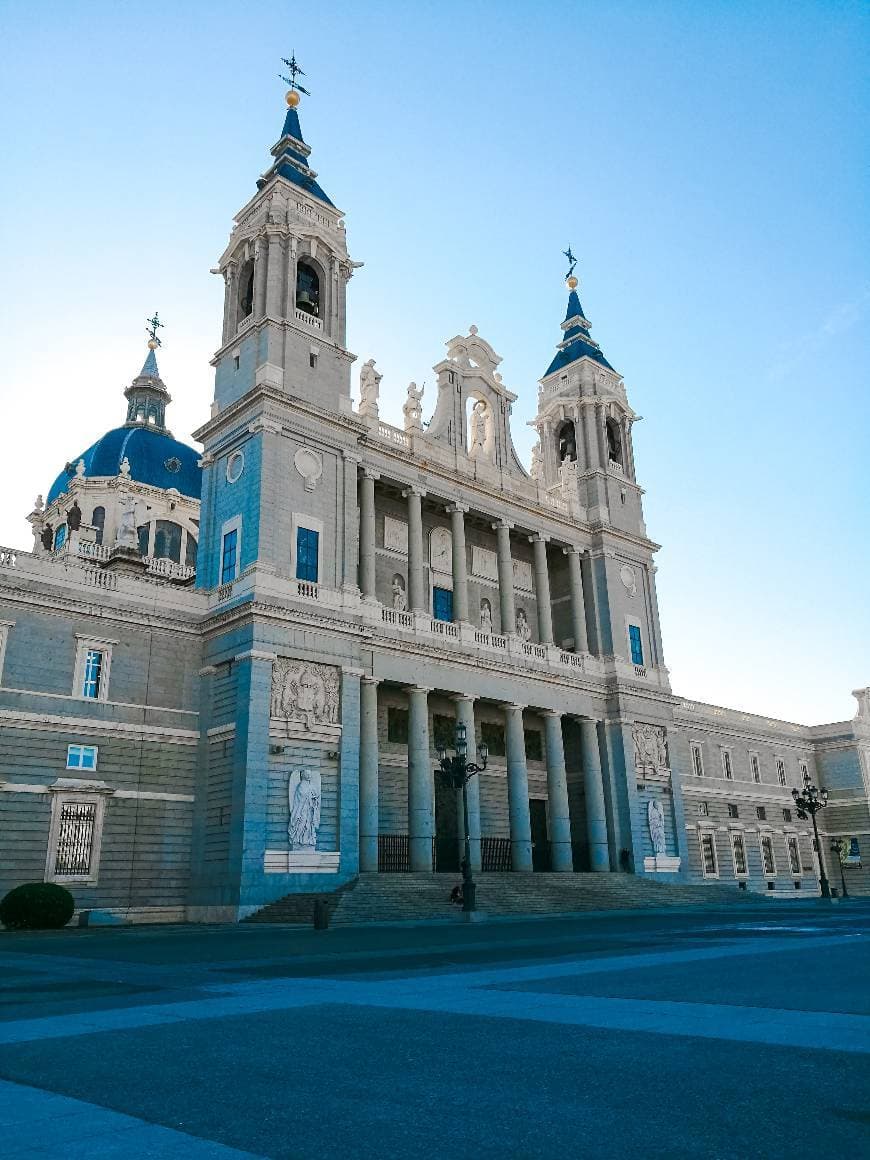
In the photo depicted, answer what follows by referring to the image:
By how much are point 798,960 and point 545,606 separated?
34.9 meters

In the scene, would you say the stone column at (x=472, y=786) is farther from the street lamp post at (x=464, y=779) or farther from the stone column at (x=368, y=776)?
the street lamp post at (x=464, y=779)

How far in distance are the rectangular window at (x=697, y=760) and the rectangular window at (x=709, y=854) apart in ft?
12.1

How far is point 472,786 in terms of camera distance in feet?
132

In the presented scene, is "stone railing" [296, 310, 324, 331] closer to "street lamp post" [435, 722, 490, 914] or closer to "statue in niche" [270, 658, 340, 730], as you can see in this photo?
"statue in niche" [270, 658, 340, 730]

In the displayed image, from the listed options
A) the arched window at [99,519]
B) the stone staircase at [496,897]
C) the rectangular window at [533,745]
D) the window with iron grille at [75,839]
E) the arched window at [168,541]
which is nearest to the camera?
the stone staircase at [496,897]

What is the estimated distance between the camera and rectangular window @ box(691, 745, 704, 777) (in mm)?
58281

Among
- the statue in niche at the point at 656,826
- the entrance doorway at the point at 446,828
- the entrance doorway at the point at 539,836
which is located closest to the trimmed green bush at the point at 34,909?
the entrance doorway at the point at 446,828

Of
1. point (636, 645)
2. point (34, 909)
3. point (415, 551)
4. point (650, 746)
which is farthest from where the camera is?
point (636, 645)

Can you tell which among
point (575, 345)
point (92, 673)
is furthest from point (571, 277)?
point (92, 673)

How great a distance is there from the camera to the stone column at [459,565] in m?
42.4

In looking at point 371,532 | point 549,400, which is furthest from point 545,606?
point 549,400

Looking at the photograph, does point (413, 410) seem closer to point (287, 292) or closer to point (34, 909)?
point (287, 292)

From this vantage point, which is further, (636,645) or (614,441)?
(614,441)

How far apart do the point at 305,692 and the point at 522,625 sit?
17.8 metres
